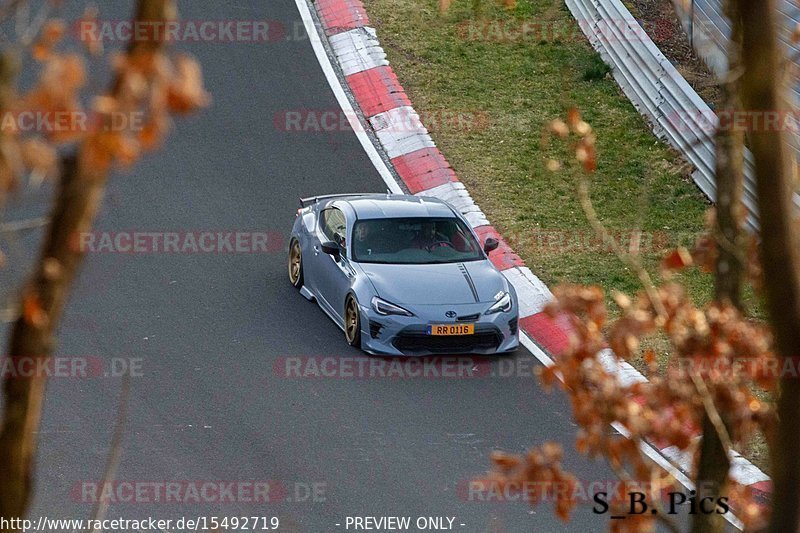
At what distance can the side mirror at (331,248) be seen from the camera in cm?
1234

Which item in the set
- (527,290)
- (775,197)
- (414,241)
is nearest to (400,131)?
(527,290)

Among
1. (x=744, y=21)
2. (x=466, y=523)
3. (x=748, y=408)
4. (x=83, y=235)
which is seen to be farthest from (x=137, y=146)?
(x=466, y=523)

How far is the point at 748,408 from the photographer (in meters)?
4.07

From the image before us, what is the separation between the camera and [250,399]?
10.8 metres

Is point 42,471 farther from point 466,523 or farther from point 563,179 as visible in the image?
point 563,179

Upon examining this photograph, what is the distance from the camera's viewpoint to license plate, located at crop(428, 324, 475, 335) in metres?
11.6

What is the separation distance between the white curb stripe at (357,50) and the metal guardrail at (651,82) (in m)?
3.27

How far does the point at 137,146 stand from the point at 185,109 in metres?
0.14

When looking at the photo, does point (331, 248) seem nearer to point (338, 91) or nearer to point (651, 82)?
point (338, 91)

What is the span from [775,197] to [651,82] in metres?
14.3

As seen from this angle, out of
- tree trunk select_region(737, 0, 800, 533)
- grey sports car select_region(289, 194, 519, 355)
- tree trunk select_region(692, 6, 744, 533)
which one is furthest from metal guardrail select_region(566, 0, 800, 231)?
tree trunk select_region(737, 0, 800, 533)

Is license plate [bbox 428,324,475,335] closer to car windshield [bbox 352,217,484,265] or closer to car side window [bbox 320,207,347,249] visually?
car windshield [bbox 352,217,484,265]

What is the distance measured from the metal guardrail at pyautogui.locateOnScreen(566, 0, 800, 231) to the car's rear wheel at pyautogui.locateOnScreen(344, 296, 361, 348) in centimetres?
490

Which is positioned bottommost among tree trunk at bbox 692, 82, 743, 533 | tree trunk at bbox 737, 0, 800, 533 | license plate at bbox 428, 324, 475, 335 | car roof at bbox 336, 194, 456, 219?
license plate at bbox 428, 324, 475, 335
